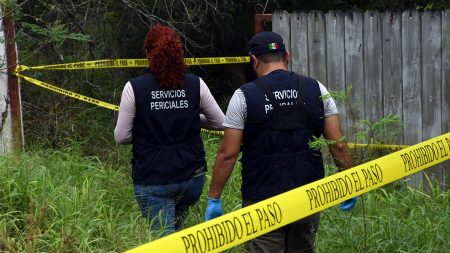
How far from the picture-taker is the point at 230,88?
34.5 ft

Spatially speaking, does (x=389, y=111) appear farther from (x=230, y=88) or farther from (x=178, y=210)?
(x=230, y=88)

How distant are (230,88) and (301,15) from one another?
129 inches

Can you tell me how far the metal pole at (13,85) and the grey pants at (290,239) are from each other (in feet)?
10.3

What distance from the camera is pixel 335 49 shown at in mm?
7289

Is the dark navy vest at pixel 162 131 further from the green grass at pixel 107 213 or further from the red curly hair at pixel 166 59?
the green grass at pixel 107 213

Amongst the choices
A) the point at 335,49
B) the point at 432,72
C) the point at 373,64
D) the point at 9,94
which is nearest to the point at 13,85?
the point at 9,94

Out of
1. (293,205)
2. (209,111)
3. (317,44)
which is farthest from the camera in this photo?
(317,44)

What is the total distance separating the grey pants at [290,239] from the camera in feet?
13.5

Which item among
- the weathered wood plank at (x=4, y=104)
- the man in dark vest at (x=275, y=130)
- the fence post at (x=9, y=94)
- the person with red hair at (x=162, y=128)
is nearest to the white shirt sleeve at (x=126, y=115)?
the person with red hair at (x=162, y=128)

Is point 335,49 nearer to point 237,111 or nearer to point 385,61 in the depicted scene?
point 385,61

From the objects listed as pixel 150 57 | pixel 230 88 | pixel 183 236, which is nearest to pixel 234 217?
pixel 183 236

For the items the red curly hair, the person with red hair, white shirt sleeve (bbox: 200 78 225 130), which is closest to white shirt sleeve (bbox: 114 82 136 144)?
the person with red hair

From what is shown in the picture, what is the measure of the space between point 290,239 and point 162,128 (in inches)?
40.3

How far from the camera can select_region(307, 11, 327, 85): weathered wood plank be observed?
7.32m
